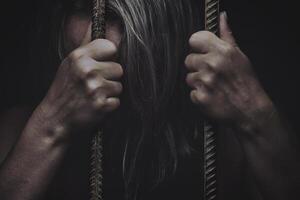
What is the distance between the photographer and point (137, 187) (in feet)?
3.63

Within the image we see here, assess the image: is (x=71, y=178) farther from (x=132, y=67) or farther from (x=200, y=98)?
(x=200, y=98)

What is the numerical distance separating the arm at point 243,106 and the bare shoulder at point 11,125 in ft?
1.55

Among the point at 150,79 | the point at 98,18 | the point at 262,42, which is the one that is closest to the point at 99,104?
the point at 98,18

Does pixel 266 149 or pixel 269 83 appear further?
pixel 269 83

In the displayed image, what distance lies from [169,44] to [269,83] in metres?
0.25

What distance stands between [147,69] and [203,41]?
0.26 m

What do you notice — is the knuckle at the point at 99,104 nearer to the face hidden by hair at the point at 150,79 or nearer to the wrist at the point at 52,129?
the wrist at the point at 52,129

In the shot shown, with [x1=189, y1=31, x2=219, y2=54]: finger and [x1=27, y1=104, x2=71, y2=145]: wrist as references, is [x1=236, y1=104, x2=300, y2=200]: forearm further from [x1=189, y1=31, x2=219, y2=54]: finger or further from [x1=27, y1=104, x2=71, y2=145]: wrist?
[x1=27, y1=104, x2=71, y2=145]: wrist

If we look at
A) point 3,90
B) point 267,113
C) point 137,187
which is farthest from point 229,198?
point 3,90

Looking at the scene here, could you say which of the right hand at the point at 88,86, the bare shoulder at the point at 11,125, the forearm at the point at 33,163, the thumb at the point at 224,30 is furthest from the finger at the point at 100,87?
the bare shoulder at the point at 11,125

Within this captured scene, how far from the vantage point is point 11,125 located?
1181 mm

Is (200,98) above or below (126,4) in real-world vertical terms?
below

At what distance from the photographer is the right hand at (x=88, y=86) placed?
872 mm

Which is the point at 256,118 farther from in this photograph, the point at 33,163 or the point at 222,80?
the point at 33,163
